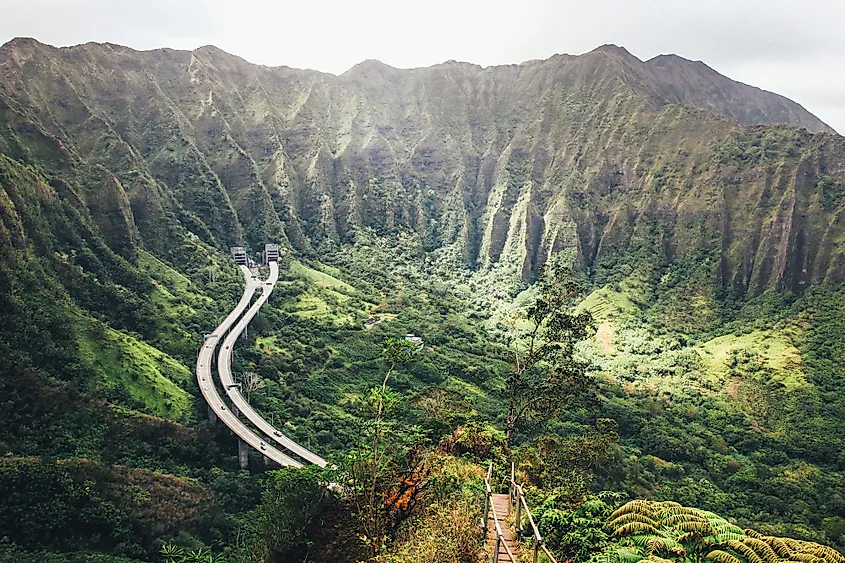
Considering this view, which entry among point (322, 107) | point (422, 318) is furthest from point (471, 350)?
point (322, 107)

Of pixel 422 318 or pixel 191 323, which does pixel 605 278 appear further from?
pixel 191 323

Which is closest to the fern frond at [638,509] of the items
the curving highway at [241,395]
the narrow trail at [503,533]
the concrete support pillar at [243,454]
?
the narrow trail at [503,533]

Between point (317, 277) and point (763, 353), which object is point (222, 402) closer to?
point (317, 277)

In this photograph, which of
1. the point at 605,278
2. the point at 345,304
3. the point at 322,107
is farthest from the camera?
the point at 322,107

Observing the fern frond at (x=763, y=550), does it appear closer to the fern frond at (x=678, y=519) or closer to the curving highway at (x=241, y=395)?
the fern frond at (x=678, y=519)

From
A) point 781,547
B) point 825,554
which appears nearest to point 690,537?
point 781,547

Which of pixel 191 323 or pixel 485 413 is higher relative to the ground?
pixel 191 323

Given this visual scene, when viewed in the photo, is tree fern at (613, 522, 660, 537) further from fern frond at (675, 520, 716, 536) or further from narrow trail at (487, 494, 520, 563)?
narrow trail at (487, 494, 520, 563)
